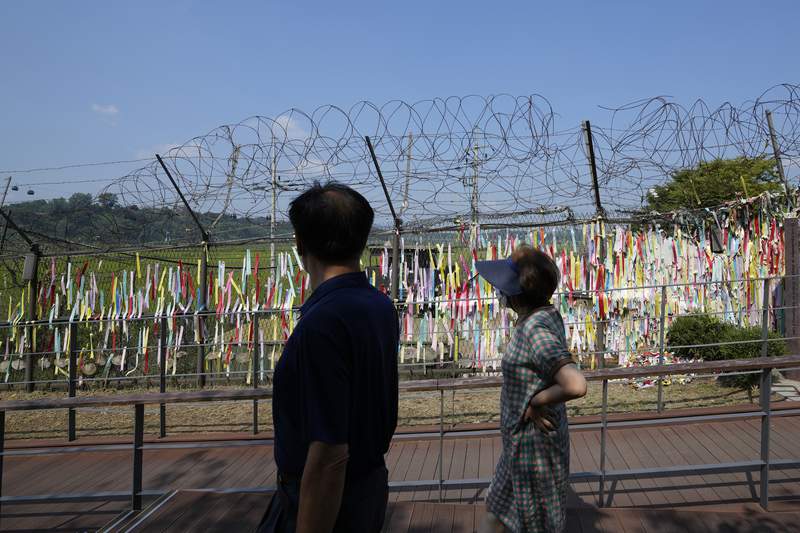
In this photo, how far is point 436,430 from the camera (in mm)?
5477

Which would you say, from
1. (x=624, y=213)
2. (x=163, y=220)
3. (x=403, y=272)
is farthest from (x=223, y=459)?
(x=624, y=213)

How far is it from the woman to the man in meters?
0.85

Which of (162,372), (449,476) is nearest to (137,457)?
(449,476)

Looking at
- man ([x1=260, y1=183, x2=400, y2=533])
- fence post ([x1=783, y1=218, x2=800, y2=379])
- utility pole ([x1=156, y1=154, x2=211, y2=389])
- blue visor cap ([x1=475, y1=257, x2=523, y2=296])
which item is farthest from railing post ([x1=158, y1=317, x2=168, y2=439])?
fence post ([x1=783, y1=218, x2=800, y2=379])

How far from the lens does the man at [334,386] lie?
1353 millimetres

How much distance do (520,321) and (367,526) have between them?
1089 mm

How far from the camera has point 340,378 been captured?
1.37m

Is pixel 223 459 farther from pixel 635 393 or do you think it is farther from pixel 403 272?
pixel 635 393

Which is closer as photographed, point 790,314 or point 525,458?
point 525,458

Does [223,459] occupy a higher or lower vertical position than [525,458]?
lower

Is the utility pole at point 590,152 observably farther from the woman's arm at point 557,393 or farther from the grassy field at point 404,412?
the woman's arm at point 557,393

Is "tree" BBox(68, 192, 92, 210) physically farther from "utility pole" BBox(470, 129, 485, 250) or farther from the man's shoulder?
the man's shoulder

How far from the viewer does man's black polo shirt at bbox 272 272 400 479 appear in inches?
53.3

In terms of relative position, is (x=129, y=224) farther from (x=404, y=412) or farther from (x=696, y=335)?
(x=696, y=335)
